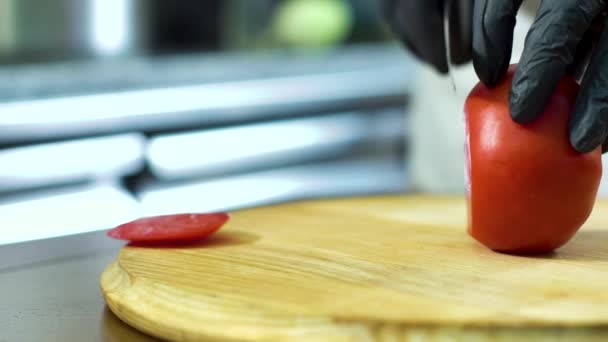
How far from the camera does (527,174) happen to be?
81 cm

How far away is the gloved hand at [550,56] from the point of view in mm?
801

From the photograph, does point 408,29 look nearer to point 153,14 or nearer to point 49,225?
point 49,225

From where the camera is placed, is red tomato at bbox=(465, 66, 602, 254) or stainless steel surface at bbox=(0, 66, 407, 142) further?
stainless steel surface at bbox=(0, 66, 407, 142)

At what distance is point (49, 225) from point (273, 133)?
2.11 feet

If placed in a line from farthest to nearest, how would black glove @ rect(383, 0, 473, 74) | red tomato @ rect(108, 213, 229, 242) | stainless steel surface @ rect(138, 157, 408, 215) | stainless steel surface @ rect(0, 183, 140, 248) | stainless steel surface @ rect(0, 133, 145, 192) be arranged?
1. stainless steel surface @ rect(138, 157, 408, 215)
2. stainless steel surface @ rect(0, 133, 145, 192)
3. stainless steel surface @ rect(0, 183, 140, 248)
4. black glove @ rect(383, 0, 473, 74)
5. red tomato @ rect(108, 213, 229, 242)

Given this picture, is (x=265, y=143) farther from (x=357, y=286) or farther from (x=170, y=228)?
(x=357, y=286)

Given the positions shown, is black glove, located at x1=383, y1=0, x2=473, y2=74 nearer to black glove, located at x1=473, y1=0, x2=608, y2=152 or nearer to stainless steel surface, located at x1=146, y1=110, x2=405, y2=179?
black glove, located at x1=473, y1=0, x2=608, y2=152

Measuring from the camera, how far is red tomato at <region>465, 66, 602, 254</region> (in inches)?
32.0

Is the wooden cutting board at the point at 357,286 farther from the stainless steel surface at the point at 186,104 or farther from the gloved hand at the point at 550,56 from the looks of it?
the stainless steel surface at the point at 186,104

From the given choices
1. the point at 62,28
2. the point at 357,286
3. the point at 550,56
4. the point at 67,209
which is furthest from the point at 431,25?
the point at 62,28

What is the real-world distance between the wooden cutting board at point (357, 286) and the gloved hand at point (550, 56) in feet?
0.42

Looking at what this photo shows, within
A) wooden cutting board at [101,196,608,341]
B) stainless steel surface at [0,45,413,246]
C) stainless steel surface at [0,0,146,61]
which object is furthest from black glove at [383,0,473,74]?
stainless steel surface at [0,0,146,61]

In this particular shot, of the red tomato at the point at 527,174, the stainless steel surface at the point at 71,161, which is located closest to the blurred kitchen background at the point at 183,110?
the stainless steel surface at the point at 71,161

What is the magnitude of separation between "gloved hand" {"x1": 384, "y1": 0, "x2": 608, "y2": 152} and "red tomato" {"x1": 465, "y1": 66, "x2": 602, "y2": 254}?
1 cm
